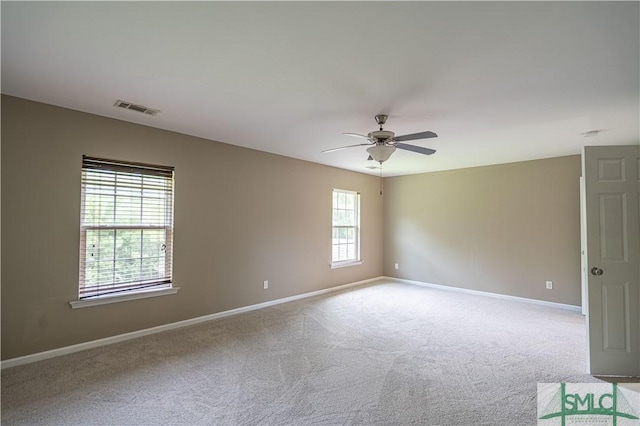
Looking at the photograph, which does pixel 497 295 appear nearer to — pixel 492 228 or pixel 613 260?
pixel 492 228

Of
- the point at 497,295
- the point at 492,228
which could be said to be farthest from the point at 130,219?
the point at 497,295

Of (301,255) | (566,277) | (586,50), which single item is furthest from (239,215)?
(566,277)

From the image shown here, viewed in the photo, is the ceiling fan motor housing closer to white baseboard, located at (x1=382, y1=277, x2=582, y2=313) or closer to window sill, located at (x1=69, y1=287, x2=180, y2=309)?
window sill, located at (x1=69, y1=287, x2=180, y2=309)

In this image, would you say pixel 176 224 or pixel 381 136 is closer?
pixel 381 136

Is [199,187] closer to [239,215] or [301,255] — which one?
[239,215]

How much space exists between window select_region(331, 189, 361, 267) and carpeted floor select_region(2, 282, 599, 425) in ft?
7.05

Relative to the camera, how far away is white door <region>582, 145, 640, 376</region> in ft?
8.99

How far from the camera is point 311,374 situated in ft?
8.95

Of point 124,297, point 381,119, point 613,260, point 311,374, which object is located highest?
point 381,119

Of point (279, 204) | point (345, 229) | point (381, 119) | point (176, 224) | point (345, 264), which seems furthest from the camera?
point (345, 229)

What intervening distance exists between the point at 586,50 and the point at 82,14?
2990 mm

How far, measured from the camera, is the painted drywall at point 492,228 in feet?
16.2

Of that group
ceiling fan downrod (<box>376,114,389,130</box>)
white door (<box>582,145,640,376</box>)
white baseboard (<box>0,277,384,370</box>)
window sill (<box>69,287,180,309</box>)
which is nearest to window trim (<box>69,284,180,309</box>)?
window sill (<box>69,287,180,309</box>)

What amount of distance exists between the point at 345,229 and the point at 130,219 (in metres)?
4.00
